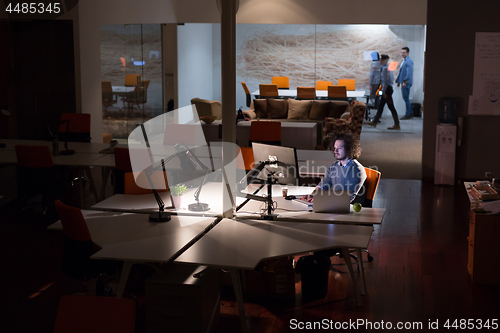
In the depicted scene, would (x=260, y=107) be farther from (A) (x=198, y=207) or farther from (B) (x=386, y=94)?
(A) (x=198, y=207)

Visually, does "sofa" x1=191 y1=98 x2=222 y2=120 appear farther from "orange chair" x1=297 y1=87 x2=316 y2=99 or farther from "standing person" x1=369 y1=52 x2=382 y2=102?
"standing person" x1=369 y1=52 x2=382 y2=102

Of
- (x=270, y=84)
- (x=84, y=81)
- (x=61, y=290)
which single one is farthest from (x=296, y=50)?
(x=61, y=290)

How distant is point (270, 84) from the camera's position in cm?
1226

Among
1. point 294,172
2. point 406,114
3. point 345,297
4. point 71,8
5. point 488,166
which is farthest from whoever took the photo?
point 406,114

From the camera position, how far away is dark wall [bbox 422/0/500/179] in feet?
26.8

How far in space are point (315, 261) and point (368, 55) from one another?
8.18m

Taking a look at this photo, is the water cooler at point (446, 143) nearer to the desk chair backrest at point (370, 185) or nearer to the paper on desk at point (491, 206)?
the paper on desk at point (491, 206)

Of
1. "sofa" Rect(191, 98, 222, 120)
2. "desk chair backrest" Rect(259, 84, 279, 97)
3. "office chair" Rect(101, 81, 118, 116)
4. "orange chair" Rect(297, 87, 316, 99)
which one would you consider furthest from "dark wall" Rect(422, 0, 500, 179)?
"office chair" Rect(101, 81, 118, 116)

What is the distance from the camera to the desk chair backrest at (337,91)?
466 inches

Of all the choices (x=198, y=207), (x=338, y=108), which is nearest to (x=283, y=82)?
(x=338, y=108)

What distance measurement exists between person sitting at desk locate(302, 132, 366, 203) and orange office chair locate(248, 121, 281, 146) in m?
2.59

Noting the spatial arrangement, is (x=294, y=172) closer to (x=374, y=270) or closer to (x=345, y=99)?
(x=374, y=270)

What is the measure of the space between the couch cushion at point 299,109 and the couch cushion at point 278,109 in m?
0.12

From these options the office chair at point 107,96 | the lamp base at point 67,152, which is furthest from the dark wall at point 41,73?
the lamp base at point 67,152
